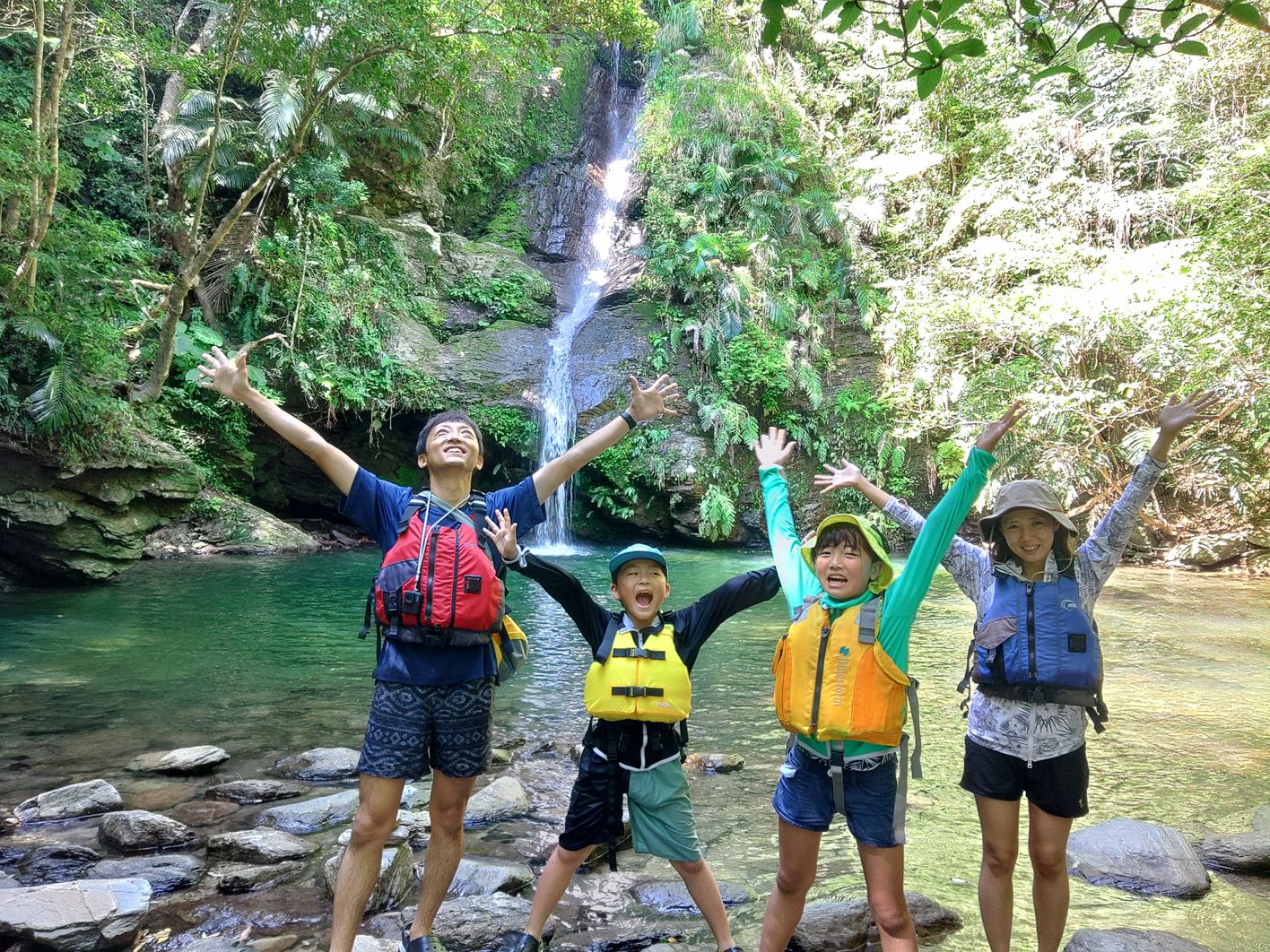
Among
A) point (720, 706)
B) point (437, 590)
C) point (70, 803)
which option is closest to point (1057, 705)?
point (437, 590)

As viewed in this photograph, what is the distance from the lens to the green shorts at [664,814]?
2.80 m

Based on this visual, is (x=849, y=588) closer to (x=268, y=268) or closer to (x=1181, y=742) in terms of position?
(x=1181, y=742)

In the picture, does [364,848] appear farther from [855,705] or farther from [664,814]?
[855,705]

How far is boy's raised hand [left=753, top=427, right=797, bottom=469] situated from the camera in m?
3.31

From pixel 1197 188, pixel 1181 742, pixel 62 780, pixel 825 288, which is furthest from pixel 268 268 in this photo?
pixel 1181 742

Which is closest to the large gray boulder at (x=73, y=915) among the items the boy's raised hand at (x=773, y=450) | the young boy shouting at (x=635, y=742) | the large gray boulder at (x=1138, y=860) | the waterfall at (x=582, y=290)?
the young boy shouting at (x=635, y=742)

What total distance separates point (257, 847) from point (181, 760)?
1.60 metres

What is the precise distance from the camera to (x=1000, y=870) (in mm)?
2717

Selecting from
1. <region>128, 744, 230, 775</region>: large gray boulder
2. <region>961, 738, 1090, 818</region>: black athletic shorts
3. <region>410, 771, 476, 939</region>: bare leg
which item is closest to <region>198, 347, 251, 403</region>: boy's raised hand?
<region>410, 771, 476, 939</region>: bare leg

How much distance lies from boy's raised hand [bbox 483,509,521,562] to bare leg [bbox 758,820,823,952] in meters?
1.27

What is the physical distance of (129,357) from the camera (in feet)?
46.1

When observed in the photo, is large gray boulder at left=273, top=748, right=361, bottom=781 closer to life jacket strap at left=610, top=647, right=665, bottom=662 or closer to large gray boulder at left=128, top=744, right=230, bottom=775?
large gray boulder at left=128, top=744, right=230, bottom=775

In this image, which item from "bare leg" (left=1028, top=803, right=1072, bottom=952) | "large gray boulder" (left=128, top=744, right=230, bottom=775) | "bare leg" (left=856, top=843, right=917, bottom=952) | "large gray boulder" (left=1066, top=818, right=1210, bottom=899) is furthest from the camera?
"large gray boulder" (left=128, top=744, right=230, bottom=775)

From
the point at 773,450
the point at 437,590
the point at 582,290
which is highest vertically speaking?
the point at 582,290
